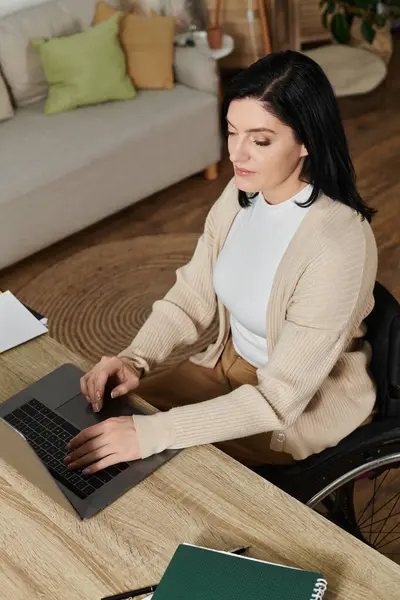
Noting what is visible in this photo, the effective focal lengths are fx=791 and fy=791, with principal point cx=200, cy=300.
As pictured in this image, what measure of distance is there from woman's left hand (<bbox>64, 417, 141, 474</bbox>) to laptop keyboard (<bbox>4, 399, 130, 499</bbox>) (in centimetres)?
1

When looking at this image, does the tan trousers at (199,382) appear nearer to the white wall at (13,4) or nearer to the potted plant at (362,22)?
the white wall at (13,4)

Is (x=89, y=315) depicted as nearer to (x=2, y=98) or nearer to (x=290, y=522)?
(x=2, y=98)

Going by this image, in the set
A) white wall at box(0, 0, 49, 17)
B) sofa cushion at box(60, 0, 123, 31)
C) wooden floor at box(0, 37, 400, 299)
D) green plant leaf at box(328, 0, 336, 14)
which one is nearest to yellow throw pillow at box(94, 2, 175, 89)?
sofa cushion at box(60, 0, 123, 31)

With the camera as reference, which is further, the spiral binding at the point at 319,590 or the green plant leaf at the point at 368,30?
the green plant leaf at the point at 368,30

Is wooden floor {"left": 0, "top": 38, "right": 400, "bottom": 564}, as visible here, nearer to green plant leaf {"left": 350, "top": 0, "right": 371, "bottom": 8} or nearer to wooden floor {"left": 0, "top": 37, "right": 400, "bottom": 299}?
wooden floor {"left": 0, "top": 37, "right": 400, "bottom": 299}

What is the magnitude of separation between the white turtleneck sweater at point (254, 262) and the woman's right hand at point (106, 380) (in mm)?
255

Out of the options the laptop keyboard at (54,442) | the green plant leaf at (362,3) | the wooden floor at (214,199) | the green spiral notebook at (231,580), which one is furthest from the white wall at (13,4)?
the green spiral notebook at (231,580)

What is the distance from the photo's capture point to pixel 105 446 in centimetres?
130

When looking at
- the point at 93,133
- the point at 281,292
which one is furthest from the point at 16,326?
the point at 93,133

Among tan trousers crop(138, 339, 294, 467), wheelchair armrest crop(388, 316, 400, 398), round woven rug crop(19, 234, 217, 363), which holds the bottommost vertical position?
round woven rug crop(19, 234, 217, 363)

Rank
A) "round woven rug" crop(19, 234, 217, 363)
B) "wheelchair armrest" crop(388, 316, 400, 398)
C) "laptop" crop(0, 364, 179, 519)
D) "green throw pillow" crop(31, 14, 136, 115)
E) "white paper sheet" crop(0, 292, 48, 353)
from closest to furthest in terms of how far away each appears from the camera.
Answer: "laptop" crop(0, 364, 179, 519), "wheelchair armrest" crop(388, 316, 400, 398), "white paper sheet" crop(0, 292, 48, 353), "round woven rug" crop(19, 234, 217, 363), "green throw pillow" crop(31, 14, 136, 115)

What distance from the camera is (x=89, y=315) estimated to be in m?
A: 2.90

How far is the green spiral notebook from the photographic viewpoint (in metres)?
1.05

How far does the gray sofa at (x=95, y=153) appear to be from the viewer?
301 cm
